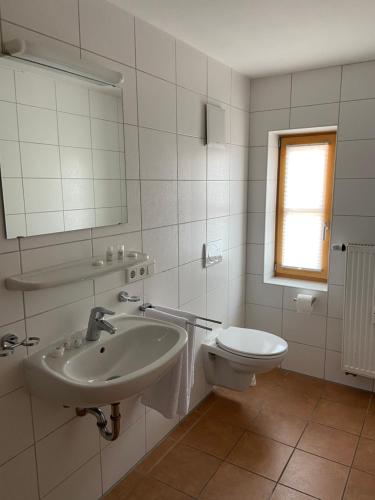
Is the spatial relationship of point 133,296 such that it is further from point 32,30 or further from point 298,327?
point 298,327

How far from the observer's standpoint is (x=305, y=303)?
2.79 m

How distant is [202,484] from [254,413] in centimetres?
69

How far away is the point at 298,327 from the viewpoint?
9.71 ft

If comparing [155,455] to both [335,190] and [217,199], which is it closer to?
[217,199]

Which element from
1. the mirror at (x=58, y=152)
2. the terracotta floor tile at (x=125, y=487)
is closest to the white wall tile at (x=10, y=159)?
the mirror at (x=58, y=152)

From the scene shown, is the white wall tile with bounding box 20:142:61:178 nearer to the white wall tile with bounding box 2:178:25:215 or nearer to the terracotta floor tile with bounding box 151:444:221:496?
the white wall tile with bounding box 2:178:25:215

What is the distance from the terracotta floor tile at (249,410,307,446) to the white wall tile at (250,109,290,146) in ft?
6.26

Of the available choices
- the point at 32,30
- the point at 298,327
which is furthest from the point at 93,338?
the point at 298,327

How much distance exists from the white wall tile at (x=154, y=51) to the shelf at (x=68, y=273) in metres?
0.95

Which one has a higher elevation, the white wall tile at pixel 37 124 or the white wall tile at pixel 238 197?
the white wall tile at pixel 37 124

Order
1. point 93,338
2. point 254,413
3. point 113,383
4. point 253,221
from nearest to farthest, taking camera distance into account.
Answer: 1. point 113,383
2. point 93,338
3. point 254,413
4. point 253,221

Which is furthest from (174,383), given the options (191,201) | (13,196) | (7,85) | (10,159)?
(7,85)

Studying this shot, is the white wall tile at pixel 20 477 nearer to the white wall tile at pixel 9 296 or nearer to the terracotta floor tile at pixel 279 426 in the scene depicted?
the white wall tile at pixel 9 296

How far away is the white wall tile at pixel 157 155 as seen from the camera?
192cm
